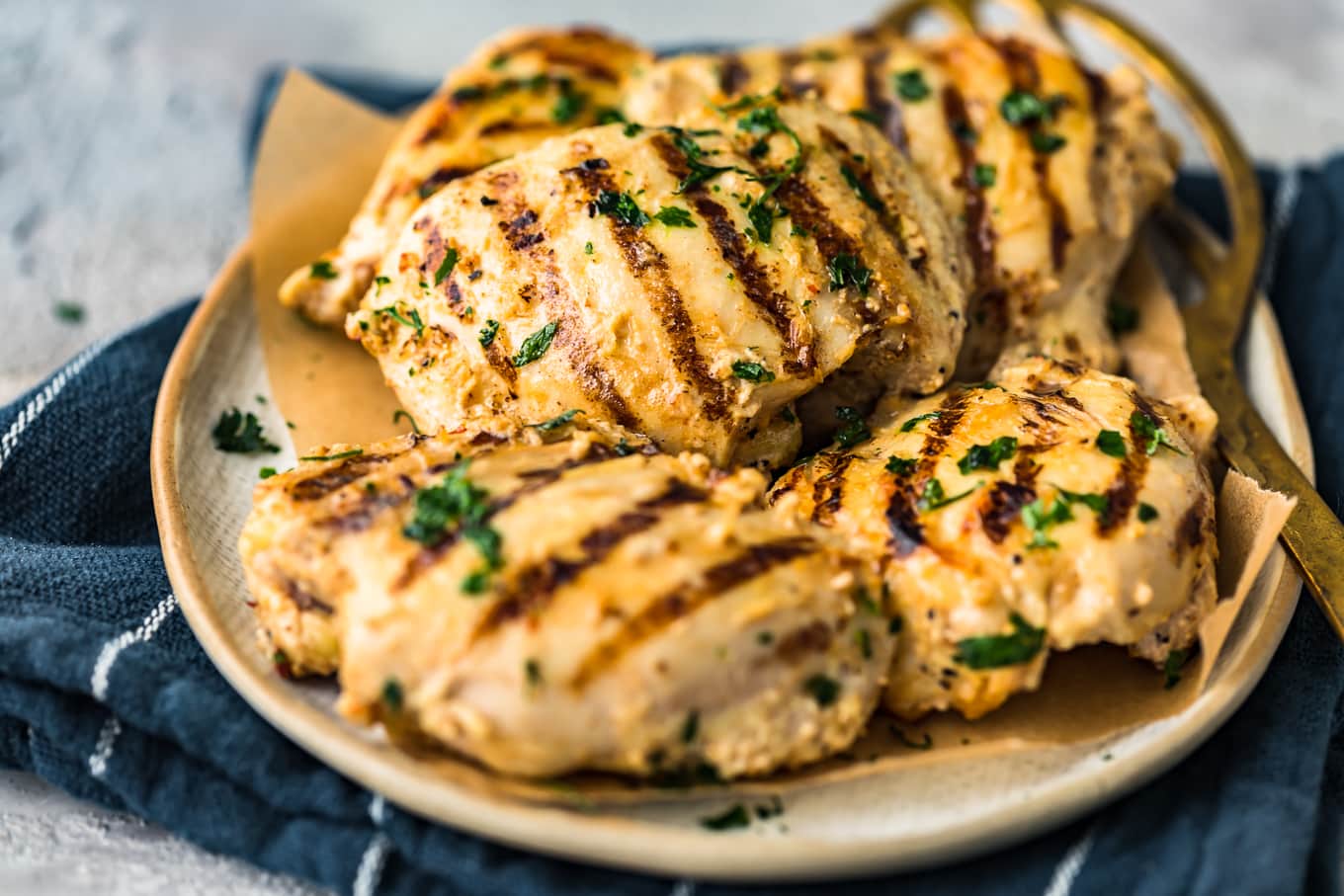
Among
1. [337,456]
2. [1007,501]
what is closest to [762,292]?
[1007,501]

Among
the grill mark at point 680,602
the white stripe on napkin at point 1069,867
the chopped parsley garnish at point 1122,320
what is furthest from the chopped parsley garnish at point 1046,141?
the white stripe on napkin at point 1069,867

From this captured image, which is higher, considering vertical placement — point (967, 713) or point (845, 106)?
point (845, 106)

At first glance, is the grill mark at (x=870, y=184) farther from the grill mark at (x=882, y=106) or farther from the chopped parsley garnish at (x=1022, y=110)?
the chopped parsley garnish at (x=1022, y=110)

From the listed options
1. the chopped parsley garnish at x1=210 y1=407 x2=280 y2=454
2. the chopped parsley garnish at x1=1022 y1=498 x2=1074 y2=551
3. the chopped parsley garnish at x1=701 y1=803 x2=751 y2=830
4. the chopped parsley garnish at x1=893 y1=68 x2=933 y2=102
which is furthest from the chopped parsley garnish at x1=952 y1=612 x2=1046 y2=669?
the chopped parsley garnish at x1=210 y1=407 x2=280 y2=454

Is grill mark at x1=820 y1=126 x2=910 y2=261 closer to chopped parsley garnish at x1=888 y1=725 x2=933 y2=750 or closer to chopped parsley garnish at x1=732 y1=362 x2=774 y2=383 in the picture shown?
chopped parsley garnish at x1=732 y1=362 x2=774 y2=383

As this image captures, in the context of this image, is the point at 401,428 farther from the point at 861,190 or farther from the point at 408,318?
the point at 861,190

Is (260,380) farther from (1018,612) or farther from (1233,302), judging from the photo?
(1233,302)

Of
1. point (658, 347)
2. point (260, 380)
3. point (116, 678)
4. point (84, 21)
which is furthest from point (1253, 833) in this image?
point (84, 21)
